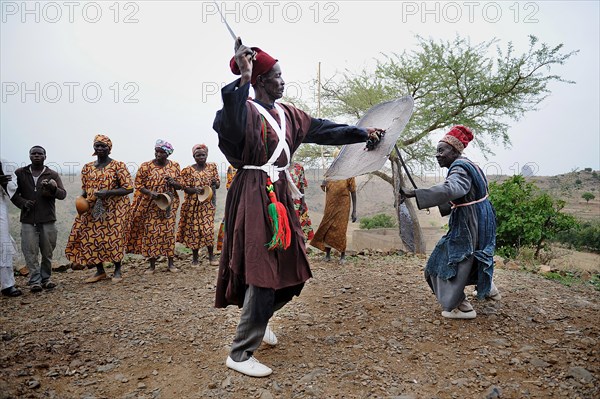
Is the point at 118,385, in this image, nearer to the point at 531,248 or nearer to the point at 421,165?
the point at 531,248

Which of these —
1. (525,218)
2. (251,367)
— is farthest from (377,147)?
(525,218)

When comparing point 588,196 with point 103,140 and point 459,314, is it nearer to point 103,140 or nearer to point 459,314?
point 459,314

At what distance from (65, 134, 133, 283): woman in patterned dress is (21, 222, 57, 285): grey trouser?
9.6 inches

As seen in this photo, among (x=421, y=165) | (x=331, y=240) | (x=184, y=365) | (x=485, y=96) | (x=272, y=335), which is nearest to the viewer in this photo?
(x=184, y=365)

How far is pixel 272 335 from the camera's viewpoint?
3328 mm

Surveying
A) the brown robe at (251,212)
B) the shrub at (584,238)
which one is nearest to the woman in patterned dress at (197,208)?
the brown robe at (251,212)

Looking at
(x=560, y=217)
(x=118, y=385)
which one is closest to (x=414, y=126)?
(x=560, y=217)

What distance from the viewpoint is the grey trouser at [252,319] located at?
2.74m

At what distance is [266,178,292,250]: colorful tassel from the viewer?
Answer: 107 inches

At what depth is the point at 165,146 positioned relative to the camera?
241 inches

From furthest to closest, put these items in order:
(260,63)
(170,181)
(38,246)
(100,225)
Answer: (170,181) → (100,225) → (38,246) → (260,63)

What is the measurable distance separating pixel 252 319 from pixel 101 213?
372 centimetres

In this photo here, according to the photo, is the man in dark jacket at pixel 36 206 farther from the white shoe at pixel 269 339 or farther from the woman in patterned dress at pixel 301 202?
the white shoe at pixel 269 339

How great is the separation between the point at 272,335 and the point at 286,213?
1.11m
